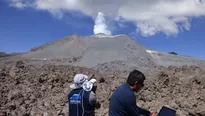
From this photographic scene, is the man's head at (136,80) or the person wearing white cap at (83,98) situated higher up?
the man's head at (136,80)

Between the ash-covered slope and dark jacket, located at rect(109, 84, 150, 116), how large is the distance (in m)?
33.4

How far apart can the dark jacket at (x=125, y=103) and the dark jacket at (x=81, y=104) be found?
50cm

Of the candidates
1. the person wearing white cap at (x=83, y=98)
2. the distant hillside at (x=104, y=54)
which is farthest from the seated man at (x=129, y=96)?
the distant hillside at (x=104, y=54)

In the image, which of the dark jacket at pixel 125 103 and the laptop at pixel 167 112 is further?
the laptop at pixel 167 112

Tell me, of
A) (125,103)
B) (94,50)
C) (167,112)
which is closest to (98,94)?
(167,112)

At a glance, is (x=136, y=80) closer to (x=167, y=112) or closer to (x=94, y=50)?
(x=167, y=112)

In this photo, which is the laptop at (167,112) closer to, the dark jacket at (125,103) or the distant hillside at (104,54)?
the dark jacket at (125,103)

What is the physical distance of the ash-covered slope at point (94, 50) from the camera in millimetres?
40000

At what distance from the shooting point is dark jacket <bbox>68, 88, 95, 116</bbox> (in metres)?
4.36

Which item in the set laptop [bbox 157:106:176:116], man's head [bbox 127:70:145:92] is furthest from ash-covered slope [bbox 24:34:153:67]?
man's head [bbox 127:70:145:92]

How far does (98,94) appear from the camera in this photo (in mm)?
12000

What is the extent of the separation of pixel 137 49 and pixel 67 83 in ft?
97.8

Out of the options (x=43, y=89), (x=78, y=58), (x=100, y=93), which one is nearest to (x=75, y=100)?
(x=100, y=93)

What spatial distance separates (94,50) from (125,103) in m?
39.1
